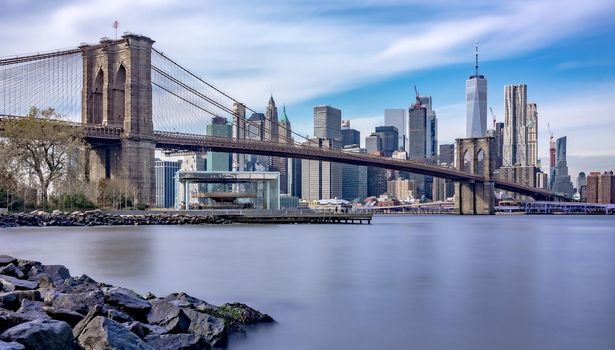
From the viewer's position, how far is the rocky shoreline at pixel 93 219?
3950cm

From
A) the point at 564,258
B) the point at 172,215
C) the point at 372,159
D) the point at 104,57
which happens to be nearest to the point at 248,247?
the point at 564,258

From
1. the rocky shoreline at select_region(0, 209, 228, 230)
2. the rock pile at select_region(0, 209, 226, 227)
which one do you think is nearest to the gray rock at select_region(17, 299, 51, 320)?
the rocky shoreline at select_region(0, 209, 228, 230)

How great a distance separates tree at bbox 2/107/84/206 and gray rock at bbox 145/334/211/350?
1552 inches

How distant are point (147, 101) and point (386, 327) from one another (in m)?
51.5

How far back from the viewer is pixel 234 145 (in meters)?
58.4

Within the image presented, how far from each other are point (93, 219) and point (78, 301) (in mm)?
36845

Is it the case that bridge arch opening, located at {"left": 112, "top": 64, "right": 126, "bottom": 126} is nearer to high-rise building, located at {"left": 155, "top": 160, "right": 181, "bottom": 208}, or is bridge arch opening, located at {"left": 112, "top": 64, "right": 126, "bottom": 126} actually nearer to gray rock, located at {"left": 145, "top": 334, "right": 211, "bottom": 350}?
gray rock, located at {"left": 145, "top": 334, "right": 211, "bottom": 350}

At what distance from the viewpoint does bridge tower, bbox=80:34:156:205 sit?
55.4m

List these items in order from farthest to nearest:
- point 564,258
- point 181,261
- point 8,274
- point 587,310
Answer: point 564,258 < point 181,261 < point 587,310 < point 8,274

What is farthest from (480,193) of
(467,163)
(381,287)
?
(381,287)

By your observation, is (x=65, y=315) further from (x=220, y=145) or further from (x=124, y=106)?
(x=124, y=106)

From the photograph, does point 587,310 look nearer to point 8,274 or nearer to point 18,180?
point 8,274

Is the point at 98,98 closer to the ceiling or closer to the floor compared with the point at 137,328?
closer to the ceiling

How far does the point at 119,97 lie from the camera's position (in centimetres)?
5919
